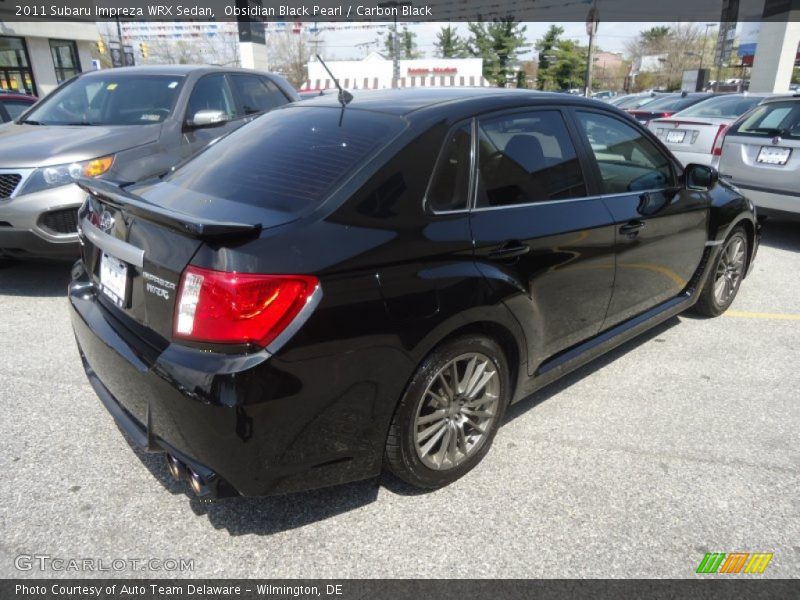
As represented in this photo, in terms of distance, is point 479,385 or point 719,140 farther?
point 719,140

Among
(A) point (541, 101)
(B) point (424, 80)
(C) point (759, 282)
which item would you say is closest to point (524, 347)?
(A) point (541, 101)

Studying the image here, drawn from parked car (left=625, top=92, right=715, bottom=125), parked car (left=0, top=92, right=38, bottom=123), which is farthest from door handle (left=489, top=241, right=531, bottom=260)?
parked car (left=625, top=92, right=715, bottom=125)

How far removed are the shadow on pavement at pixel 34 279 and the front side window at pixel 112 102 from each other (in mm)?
1376

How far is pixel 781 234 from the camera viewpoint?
301 inches

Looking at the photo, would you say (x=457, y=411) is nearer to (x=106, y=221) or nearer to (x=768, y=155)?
(x=106, y=221)

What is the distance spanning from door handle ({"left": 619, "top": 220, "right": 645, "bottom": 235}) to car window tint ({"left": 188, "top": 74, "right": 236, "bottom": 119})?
4192 mm

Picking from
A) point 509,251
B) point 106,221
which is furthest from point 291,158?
point 509,251

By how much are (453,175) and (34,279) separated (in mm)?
4593

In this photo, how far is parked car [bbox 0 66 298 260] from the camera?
4480 mm

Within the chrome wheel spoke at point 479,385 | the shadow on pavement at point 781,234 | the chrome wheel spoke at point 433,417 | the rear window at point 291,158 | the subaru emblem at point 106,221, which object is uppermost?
the rear window at point 291,158

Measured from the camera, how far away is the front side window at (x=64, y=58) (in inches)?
1179

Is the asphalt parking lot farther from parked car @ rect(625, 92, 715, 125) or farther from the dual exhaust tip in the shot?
parked car @ rect(625, 92, 715, 125)

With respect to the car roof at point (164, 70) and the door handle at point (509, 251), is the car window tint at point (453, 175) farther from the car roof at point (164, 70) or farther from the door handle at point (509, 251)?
the car roof at point (164, 70)

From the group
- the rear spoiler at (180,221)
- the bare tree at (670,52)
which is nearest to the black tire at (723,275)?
the rear spoiler at (180,221)
